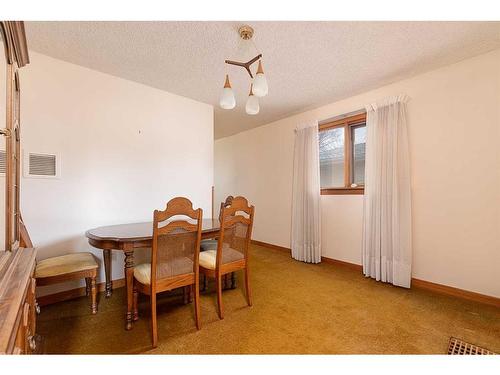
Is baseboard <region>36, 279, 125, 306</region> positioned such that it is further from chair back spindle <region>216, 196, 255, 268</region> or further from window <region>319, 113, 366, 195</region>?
window <region>319, 113, 366, 195</region>

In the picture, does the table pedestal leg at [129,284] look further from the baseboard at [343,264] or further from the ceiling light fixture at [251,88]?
the baseboard at [343,264]

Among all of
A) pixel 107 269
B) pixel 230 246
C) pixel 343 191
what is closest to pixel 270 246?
pixel 343 191

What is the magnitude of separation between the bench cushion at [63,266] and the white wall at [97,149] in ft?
1.19

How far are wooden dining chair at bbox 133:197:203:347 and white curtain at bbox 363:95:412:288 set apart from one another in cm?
217

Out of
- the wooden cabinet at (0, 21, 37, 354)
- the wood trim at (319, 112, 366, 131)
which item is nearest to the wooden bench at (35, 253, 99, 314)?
the wooden cabinet at (0, 21, 37, 354)

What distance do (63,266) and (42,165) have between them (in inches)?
40.0

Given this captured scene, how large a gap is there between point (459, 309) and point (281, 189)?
2.72 metres

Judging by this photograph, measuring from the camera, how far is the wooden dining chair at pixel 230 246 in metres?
1.89

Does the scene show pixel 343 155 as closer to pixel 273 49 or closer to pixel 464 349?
pixel 273 49

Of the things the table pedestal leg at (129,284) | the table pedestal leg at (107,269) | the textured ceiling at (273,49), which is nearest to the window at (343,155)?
the textured ceiling at (273,49)

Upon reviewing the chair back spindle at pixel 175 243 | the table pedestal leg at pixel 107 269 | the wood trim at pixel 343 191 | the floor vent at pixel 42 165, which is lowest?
the table pedestal leg at pixel 107 269

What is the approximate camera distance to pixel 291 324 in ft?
5.93
